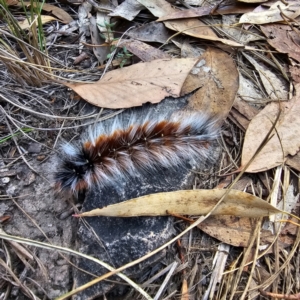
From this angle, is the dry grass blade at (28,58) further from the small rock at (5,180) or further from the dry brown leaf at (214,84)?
the dry brown leaf at (214,84)

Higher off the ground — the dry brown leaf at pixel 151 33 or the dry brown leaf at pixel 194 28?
the dry brown leaf at pixel 194 28

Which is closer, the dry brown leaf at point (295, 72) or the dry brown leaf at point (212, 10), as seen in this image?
the dry brown leaf at point (295, 72)

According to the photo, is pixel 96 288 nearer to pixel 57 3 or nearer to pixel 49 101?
pixel 49 101

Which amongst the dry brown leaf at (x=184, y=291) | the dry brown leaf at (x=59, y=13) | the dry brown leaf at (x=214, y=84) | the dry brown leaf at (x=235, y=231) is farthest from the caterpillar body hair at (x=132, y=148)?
the dry brown leaf at (x=59, y=13)

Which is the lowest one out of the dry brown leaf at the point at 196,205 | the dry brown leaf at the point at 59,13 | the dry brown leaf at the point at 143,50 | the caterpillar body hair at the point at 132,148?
the dry brown leaf at the point at 196,205

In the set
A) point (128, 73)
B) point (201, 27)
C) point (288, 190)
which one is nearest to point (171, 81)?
point (128, 73)

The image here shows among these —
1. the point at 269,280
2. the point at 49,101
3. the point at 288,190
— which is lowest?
the point at 269,280

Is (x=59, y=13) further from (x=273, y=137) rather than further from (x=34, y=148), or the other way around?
(x=273, y=137)

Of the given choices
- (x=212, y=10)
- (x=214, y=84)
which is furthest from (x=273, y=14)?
(x=214, y=84)

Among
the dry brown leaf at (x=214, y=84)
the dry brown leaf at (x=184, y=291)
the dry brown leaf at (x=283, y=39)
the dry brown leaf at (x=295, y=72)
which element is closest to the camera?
the dry brown leaf at (x=184, y=291)
